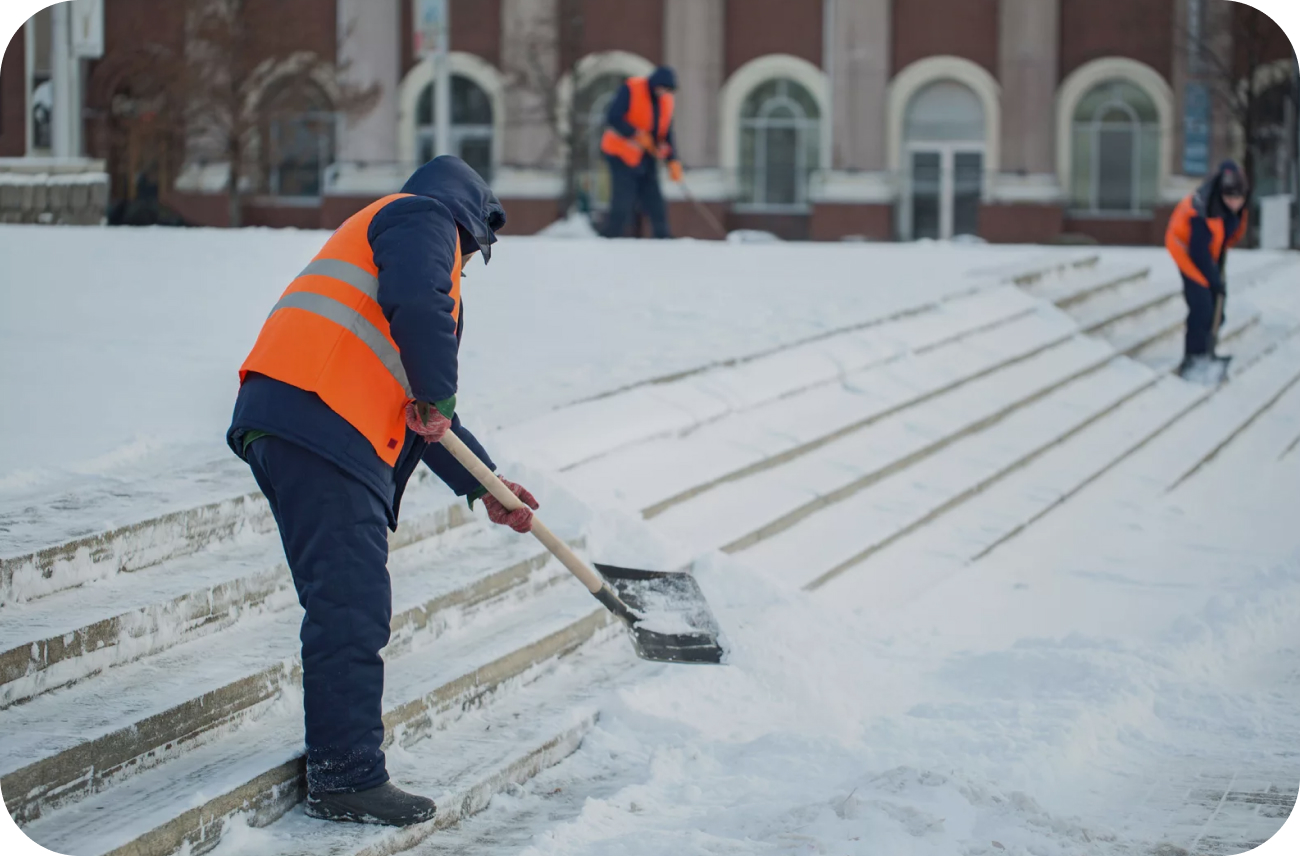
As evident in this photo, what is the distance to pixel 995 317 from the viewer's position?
9.78 meters

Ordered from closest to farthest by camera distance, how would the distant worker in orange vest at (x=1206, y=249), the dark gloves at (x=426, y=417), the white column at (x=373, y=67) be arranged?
the dark gloves at (x=426, y=417)
the distant worker in orange vest at (x=1206, y=249)
the white column at (x=373, y=67)

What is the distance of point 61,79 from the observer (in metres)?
13.4

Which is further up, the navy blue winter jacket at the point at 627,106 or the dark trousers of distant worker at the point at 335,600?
→ the navy blue winter jacket at the point at 627,106

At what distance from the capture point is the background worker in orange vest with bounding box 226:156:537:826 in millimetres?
3514

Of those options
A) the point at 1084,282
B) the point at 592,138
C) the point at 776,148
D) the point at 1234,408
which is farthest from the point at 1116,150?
the point at 1234,408

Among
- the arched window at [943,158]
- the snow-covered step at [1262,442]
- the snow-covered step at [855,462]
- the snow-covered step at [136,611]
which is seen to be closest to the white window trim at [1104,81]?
the arched window at [943,158]

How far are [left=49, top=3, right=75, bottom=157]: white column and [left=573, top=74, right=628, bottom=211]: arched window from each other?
12795 millimetres

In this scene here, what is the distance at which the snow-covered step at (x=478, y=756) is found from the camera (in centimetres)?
349

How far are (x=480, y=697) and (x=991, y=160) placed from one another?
23309mm

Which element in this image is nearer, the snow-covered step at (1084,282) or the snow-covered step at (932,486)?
the snow-covered step at (932,486)

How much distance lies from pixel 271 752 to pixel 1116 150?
24177 millimetres

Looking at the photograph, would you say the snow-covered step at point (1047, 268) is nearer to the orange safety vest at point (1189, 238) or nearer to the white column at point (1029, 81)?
the orange safety vest at point (1189, 238)

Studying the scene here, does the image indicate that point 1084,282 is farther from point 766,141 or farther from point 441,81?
point 766,141

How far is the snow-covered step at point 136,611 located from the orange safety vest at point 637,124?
8.64 metres
